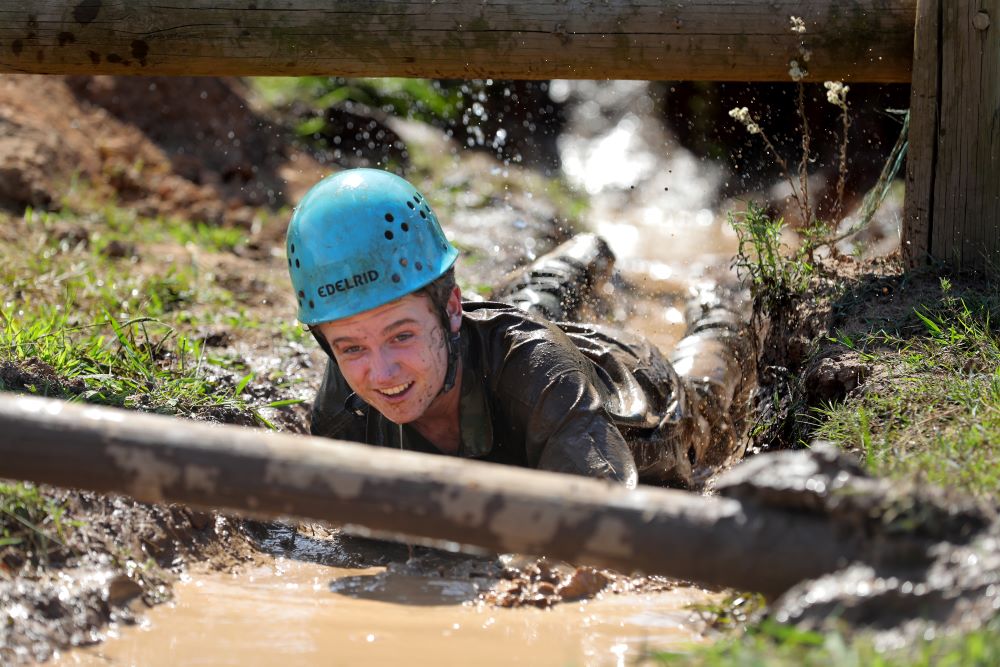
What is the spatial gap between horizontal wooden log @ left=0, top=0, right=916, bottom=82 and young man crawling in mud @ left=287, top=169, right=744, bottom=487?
0.89 metres

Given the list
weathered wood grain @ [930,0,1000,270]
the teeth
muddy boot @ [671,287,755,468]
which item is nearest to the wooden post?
weathered wood grain @ [930,0,1000,270]

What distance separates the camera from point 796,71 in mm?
4609

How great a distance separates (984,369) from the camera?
381cm

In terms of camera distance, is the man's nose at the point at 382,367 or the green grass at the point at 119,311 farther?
the green grass at the point at 119,311

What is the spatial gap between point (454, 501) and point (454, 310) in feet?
6.10

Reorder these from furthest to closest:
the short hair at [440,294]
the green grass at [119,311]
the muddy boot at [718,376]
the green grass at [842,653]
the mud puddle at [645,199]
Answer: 1. the mud puddle at [645,199]
2. the muddy boot at [718,376]
3. the green grass at [119,311]
4. the short hair at [440,294]
5. the green grass at [842,653]

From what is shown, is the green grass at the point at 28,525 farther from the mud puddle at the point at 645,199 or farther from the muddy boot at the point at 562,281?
the mud puddle at the point at 645,199

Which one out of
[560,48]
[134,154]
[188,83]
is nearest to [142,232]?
Result: [134,154]

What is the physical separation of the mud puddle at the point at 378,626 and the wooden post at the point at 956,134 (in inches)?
83.2

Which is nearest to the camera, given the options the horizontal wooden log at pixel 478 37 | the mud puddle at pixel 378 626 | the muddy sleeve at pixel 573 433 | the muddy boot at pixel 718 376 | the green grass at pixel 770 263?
the mud puddle at pixel 378 626

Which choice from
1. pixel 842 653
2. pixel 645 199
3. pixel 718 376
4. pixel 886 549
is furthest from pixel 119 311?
pixel 645 199

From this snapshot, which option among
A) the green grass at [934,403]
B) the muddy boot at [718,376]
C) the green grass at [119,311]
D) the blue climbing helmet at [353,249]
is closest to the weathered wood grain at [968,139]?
the green grass at [934,403]

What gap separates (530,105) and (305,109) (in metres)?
2.43

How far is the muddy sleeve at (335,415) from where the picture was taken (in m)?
4.32
